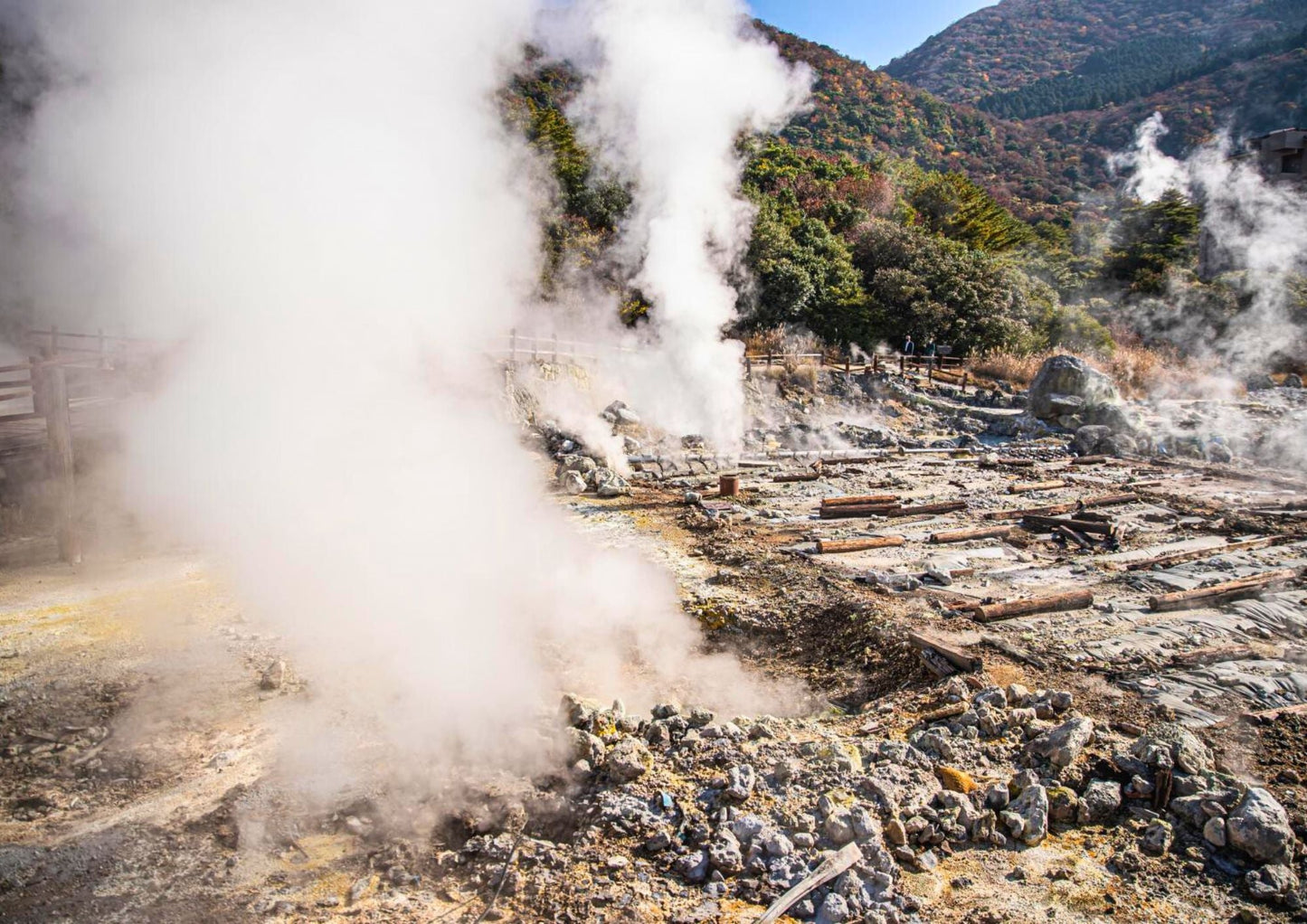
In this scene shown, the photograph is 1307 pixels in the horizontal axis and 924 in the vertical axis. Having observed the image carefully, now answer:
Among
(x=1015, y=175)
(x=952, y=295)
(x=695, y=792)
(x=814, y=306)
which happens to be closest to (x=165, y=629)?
(x=695, y=792)

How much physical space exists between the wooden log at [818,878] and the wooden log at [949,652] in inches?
109

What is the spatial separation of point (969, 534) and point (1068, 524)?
5.27 feet

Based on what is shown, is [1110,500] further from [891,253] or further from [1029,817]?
[891,253]

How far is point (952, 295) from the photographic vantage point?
2522cm

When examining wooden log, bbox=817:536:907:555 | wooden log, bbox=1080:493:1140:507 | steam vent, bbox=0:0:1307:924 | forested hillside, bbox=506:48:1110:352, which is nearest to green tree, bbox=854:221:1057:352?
forested hillside, bbox=506:48:1110:352

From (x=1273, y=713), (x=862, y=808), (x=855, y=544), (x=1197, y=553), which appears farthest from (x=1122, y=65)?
(x=862, y=808)

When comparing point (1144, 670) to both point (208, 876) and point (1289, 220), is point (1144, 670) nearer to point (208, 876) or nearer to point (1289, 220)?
point (208, 876)

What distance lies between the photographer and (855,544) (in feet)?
32.7

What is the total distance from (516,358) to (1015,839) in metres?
14.6

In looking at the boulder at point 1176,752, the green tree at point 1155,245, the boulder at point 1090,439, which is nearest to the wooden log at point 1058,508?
the boulder at point 1090,439

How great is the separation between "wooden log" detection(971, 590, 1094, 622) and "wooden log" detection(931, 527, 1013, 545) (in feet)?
8.12

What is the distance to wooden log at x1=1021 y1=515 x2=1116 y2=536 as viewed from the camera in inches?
416

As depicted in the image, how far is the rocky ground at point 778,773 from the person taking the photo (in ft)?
12.5

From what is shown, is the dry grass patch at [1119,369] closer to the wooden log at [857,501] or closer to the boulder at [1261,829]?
the wooden log at [857,501]
